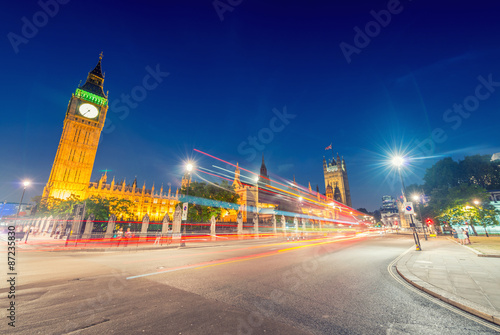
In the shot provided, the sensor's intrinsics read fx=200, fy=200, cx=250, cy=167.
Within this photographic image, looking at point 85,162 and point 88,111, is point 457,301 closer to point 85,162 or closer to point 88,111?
point 85,162

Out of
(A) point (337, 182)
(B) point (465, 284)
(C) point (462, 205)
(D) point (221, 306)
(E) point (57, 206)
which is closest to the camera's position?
(D) point (221, 306)

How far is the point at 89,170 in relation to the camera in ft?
245

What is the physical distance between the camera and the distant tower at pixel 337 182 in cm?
13912

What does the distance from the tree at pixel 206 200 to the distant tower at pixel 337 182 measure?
11084 centimetres

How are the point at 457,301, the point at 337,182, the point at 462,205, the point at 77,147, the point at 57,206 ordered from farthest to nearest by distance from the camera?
the point at 337,182 → the point at 77,147 → the point at 57,206 → the point at 462,205 → the point at 457,301

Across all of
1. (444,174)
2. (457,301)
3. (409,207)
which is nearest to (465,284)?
(457,301)

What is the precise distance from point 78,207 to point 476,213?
1989 inches

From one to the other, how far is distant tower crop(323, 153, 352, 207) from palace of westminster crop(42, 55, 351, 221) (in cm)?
5952

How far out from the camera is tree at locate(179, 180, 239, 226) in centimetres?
4188

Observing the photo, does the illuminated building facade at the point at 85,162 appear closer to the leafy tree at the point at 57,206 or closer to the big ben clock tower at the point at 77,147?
the big ben clock tower at the point at 77,147

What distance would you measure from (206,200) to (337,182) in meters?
123

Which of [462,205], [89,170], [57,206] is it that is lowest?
[462,205]

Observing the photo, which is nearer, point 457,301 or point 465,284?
point 457,301

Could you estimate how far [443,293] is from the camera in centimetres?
514
